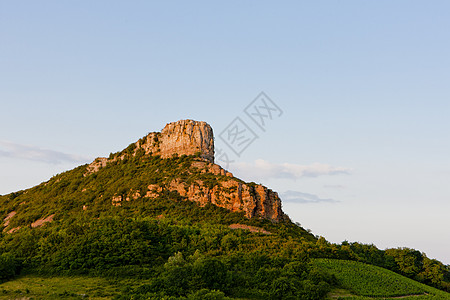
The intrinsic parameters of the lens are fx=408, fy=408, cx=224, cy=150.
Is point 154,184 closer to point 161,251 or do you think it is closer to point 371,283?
point 161,251

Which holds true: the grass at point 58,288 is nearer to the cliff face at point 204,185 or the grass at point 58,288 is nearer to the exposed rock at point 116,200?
the exposed rock at point 116,200

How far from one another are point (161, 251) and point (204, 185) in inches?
858

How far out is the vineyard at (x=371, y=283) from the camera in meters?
54.2

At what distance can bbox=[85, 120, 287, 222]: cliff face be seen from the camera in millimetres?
79250

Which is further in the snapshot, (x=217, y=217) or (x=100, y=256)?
(x=217, y=217)

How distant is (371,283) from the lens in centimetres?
5681

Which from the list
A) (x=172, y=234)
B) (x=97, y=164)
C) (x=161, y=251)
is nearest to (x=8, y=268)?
(x=161, y=251)

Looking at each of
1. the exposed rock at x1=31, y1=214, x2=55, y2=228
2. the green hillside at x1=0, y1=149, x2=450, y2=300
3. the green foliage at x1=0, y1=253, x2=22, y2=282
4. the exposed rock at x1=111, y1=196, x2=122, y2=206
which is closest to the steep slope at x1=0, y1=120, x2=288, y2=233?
the exposed rock at x1=111, y1=196, x2=122, y2=206

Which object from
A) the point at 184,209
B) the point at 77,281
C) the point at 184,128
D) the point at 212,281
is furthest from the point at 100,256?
the point at 184,128

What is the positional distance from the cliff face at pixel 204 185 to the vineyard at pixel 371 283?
18364 mm

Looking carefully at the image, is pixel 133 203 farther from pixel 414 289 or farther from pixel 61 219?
pixel 414 289

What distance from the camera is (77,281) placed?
5206 cm

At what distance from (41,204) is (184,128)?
39.9 metres

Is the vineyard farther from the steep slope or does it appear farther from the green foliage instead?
the green foliage
